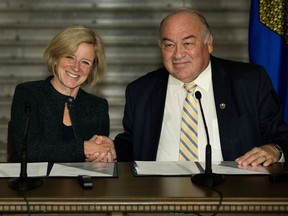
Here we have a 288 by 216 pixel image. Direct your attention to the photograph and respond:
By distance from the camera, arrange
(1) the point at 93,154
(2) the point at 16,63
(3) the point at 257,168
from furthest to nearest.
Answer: (2) the point at 16,63 < (1) the point at 93,154 < (3) the point at 257,168

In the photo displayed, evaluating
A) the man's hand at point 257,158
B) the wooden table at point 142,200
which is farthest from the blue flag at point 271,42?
the wooden table at point 142,200

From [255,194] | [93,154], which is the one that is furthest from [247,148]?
[255,194]

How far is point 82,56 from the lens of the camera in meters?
3.72

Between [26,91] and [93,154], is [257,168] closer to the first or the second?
[93,154]

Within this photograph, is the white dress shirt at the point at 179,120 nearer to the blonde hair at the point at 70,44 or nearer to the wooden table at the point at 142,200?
the blonde hair at the point at 70,44

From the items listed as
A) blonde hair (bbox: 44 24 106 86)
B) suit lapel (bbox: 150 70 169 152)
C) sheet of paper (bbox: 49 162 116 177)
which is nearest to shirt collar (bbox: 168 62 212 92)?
suit lapel (bbox: 150 70 169 152)

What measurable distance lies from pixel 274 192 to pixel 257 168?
1.51 feet

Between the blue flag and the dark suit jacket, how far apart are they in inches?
40.6

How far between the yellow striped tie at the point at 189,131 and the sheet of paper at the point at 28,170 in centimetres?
83

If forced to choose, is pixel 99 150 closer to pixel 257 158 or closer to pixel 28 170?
pixel 28 170

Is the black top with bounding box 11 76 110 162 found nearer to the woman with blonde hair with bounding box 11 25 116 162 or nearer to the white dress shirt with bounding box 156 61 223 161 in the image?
the woman with blonde hair with bounding box 11 25 116 162

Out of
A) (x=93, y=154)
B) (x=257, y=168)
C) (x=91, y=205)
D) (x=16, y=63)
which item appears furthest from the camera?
(x=16, y=63)

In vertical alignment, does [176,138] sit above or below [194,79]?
below

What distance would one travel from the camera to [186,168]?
2992mm
